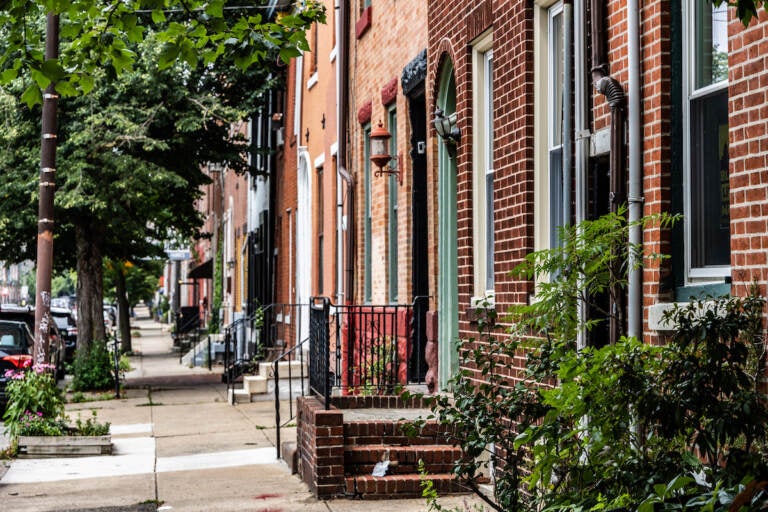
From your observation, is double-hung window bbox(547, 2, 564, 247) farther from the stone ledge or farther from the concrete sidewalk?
the stone ledge

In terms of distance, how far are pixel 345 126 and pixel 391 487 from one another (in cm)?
761

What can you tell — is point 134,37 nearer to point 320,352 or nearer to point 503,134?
point 503,134

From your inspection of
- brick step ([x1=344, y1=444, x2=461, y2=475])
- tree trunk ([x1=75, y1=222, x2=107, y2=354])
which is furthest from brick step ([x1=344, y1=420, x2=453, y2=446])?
tree trunk ([x1=75, y1=222, x2=107, y2=354])

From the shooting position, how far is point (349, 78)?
16516 mm

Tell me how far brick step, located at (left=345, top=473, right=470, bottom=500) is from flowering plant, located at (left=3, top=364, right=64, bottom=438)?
17.4 ft

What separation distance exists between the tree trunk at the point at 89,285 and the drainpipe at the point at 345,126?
9.01 metres

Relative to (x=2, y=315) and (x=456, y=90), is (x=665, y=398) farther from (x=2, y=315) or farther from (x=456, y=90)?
(x=2, y=315)

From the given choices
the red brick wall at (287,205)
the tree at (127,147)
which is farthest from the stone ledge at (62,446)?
the red brick wall at (287,205)

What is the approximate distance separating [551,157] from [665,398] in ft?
12.6

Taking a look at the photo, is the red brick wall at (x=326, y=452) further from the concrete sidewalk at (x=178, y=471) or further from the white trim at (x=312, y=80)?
the white trim at (x=312, y=80)

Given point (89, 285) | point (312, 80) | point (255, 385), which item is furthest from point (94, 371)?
point (312, 80)

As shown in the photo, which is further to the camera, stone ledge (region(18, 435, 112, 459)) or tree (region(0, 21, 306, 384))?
tree (region(0, 21, 306, 384))

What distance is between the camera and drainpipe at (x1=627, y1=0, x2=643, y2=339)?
665 cm

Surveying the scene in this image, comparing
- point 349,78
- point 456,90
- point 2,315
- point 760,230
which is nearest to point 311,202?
point 349,78
